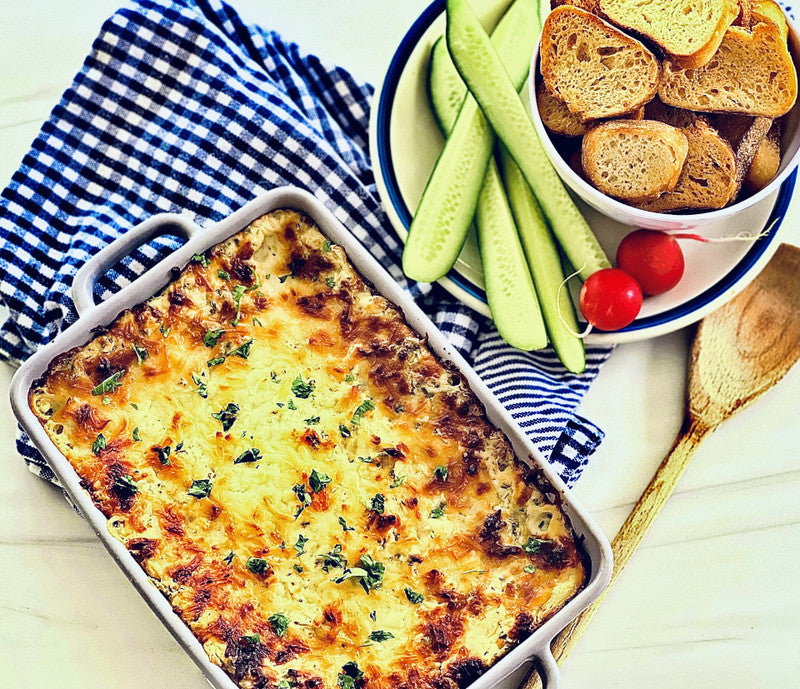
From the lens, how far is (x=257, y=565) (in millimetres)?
1815

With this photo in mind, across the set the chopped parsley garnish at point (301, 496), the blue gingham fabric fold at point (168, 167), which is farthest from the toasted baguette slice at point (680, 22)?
the chopped parsley garnish at point (301, 496)

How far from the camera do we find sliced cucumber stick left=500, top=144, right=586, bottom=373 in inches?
85.3

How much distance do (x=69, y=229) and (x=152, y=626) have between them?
1063 millimetres

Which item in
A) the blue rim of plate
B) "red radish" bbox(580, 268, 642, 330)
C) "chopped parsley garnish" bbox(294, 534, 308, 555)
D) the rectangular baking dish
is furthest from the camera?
the blue rim of plate

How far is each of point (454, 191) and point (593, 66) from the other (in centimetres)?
44

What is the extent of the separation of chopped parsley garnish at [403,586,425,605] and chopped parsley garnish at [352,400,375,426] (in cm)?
37

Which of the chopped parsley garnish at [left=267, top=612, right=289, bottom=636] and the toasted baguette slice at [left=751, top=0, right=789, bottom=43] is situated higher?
the toasted baguette slice at [left=751, top=0, right=789, bottom=43]

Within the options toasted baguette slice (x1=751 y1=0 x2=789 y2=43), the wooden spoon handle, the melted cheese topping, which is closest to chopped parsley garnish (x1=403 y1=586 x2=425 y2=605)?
the melted cheese topping

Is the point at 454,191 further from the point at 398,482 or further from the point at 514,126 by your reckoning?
the point at 398,482

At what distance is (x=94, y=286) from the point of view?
2.16 m

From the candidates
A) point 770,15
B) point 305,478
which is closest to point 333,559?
point 305,478

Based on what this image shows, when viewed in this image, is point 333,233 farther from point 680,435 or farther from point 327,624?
point 680,435

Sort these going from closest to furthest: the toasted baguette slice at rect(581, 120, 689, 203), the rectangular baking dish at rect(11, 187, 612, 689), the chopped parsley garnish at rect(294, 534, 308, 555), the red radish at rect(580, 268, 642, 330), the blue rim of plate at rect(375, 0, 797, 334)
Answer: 1. the rectangular baking dish at rect(11, 187, 612, 689)
2. the chopped parsley garnish at rect(294, 534, 308, 555)
3. the toasted baguette slice at rect(581, 120, 689, 203)
4. the red radish at rect(580, 268, 642, 330)
5. the blue rim of plate at rect(375, 0, 797, 334)

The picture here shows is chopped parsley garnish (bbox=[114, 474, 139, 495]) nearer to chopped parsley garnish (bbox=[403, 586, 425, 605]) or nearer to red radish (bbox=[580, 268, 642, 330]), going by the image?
chopped parsley garnish (bbox=[403, 586, 425, 605])
